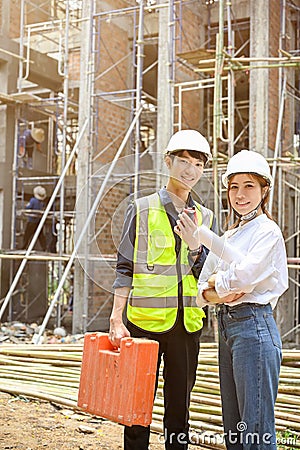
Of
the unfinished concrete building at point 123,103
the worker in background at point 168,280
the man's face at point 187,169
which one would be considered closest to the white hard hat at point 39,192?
the unfinished concrete building at point 123,103

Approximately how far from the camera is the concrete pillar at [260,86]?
9742 millimetres

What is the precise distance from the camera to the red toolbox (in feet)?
9.57

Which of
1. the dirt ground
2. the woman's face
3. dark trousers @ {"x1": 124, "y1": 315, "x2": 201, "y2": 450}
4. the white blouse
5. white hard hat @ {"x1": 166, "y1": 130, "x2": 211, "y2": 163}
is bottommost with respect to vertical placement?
the dirt ground

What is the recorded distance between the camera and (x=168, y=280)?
10.4ft

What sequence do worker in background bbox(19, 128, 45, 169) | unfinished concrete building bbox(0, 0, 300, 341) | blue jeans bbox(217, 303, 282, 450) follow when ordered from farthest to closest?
1. worker in background bbox(19, 128, 45, 169)
2. unfinished concrete building bbox(0, 0, 300, 341)
3. blue jeans bbox(217, 303, 282, 450)

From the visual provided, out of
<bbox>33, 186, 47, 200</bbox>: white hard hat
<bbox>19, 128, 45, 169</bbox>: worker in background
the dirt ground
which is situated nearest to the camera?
the dirt ground

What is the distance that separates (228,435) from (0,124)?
36.1ft

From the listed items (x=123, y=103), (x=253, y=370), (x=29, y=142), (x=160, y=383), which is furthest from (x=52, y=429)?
(x=29, y=142)

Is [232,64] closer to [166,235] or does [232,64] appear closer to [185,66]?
[185,66]

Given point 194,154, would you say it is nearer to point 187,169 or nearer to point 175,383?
point 187,169

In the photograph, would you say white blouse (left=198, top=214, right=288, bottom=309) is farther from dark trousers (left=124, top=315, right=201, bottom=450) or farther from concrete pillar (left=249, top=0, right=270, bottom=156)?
concrete pillar (left=249, top=0, right=270, bottom=156)

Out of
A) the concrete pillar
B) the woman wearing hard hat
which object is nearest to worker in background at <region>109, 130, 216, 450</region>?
the woman wearing hard hat

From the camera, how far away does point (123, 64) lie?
40.3 ft

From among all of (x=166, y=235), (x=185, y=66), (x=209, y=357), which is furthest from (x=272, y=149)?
(x=166, y=235)
